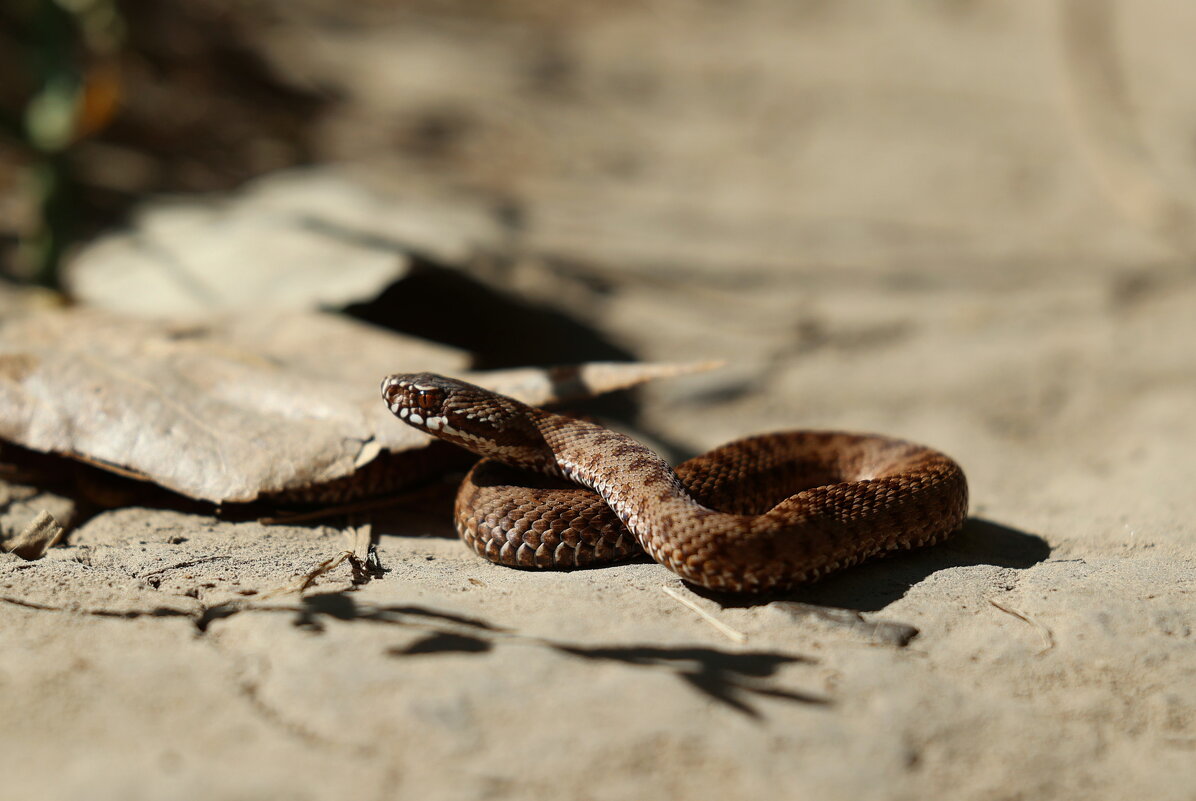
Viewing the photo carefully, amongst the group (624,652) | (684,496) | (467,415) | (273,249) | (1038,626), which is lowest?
(624,652)

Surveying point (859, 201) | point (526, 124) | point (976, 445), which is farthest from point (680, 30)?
point (976, 445)

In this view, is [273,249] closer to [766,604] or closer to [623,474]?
[623,474]

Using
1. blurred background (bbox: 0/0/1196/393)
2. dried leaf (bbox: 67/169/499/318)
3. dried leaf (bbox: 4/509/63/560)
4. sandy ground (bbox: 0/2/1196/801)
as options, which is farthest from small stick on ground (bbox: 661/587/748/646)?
dried leaf (bbox: 67/169/499/318)

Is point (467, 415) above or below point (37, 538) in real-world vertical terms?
above

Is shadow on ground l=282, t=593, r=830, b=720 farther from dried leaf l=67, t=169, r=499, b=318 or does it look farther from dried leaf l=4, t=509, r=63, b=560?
dried leaf l=67, t=169, r=499, b=318

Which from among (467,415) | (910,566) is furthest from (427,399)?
(910,566)

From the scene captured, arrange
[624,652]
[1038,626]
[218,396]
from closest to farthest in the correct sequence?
1. [624,652]
2. [1038,626]
3. [218,396]

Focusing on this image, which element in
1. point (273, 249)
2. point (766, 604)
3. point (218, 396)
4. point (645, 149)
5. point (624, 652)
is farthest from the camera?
point (645, 149)

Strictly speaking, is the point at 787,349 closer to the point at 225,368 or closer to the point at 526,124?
the point at 225,368
